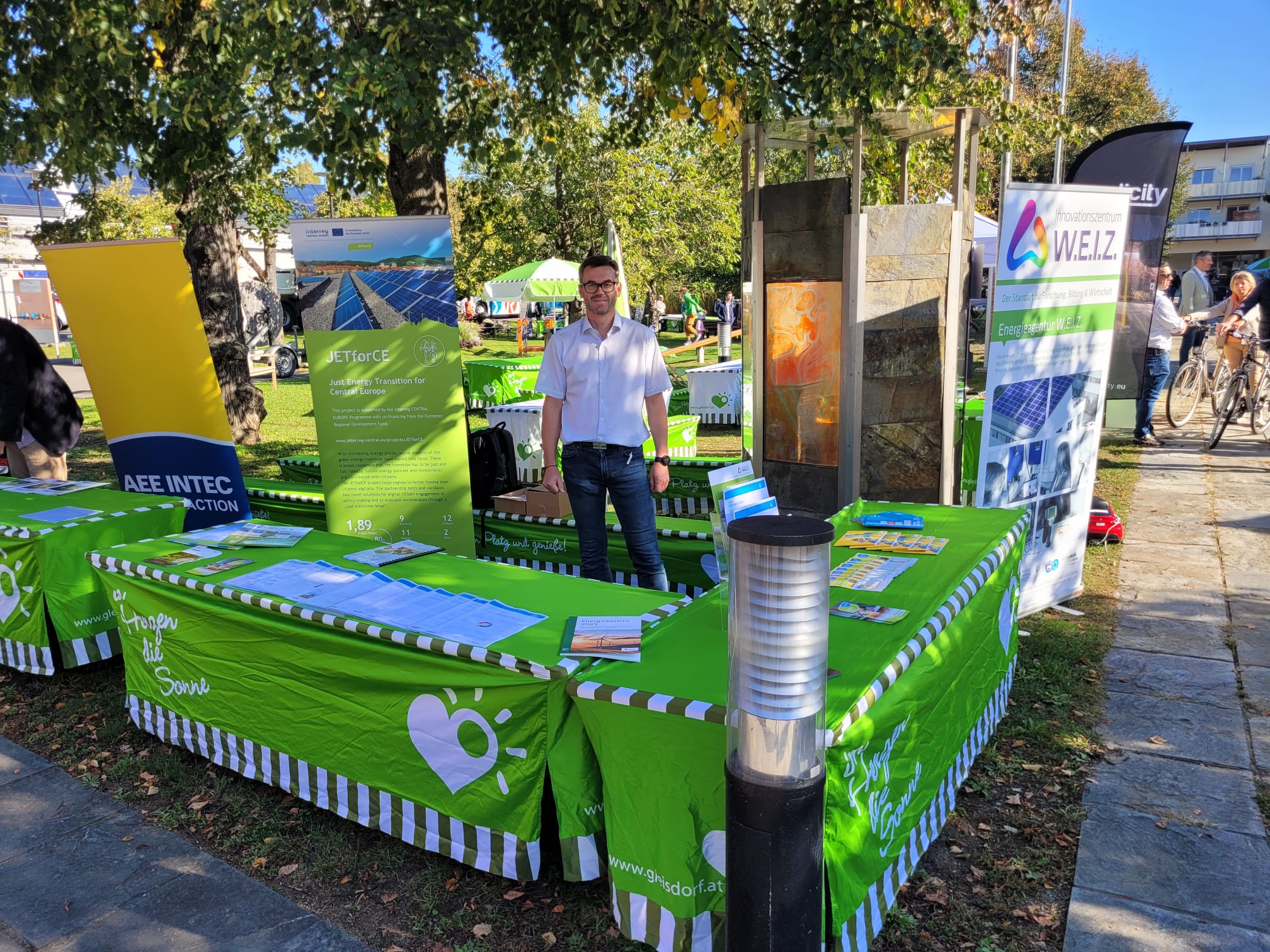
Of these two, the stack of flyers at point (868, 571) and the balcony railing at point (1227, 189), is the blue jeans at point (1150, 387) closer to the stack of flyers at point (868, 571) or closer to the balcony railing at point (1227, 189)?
the stack of flyers at point (868, 571)

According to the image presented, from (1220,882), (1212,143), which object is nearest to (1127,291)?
(1220,882)

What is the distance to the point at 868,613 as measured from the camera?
2.83 meters

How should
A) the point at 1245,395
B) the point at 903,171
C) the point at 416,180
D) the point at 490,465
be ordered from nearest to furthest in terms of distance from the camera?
the point at 903,171, the point at 416,180, the point at 490,465, the point at 1245,395

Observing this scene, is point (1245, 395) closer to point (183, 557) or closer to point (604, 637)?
point (604, 637)

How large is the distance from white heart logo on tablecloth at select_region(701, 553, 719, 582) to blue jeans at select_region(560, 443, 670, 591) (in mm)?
549

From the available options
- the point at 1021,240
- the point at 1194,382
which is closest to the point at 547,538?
the point at 1021,240

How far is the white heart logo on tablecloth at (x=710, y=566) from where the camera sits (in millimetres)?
4766

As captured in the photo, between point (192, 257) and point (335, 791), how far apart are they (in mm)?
9360

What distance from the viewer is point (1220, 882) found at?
279cm

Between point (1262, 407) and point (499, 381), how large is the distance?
9.11 meters

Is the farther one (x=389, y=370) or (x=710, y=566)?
(x=389, y=370)

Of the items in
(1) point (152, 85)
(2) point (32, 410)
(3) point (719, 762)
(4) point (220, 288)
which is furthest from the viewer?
(4) point (220, 288)

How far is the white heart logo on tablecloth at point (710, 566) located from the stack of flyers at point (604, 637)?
187 centimetres

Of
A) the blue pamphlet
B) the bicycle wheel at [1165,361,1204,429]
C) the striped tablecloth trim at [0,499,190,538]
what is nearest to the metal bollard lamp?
the blue pamphlet
